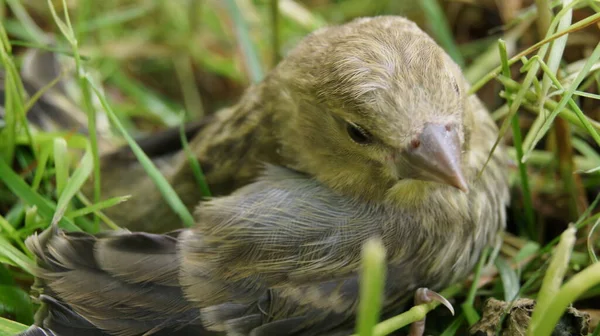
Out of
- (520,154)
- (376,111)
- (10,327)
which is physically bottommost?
(10,327)

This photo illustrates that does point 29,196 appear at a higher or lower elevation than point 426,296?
higher

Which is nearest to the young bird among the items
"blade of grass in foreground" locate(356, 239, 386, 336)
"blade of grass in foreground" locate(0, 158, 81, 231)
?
Result: "blade of grass in foreground" locate(0, 158, 81, 231)

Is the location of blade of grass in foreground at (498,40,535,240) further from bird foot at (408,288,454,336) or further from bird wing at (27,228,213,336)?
bird wing at (27,228,213,336)

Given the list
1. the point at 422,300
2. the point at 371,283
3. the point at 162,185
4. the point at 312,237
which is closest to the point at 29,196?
the point at 162,185

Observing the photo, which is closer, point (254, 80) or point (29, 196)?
point (29, 196)

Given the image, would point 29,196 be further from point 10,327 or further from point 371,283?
point 371,283

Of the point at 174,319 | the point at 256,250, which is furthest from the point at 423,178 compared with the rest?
the point at 174,319
